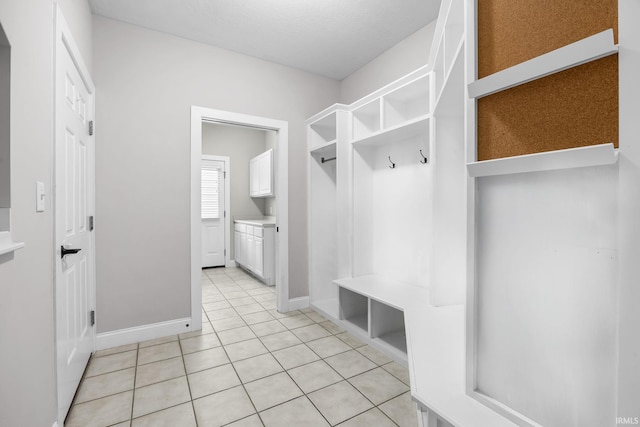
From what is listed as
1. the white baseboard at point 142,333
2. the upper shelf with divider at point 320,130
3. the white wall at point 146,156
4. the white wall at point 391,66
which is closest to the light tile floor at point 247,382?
the white baseboard at point 142,333

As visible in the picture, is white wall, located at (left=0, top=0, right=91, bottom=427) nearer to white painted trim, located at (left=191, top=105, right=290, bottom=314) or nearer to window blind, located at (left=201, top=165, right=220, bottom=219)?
white painted trim, located at (left=191, top=105, right=290, bottom=314)

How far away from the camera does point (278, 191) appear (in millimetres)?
3207

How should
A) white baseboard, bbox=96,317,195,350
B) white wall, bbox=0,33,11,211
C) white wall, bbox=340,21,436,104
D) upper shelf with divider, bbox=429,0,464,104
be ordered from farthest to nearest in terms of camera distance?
white wall, bbox=340,21,436,104 < white baseboard, bbox=96,317,195,350 < upper shelf with divider, bbox=429,0,464,104 < white wall, bbox=0,33,11,211

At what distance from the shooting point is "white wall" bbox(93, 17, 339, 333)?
2.42 m

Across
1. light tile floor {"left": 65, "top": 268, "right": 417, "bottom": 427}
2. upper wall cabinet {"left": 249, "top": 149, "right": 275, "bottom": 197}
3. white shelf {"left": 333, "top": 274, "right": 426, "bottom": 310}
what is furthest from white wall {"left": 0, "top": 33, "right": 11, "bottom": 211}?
upper wall cabinet {"left": 249, "top": 149, "right": 275, "bottom": 197}

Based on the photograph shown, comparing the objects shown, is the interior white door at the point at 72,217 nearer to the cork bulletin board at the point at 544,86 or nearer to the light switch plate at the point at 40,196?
the light switch plate at the point at 40,196

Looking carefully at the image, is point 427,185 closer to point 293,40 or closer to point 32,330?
point 293,40

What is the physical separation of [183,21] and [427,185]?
2498mm

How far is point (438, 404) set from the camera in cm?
88

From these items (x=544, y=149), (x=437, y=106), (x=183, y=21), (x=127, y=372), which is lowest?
(x=127, y=372)

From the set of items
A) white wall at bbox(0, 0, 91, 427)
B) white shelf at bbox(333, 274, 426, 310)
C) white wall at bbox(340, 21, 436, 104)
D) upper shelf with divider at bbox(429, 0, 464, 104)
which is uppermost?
white wall at bbox(340, 21, 436, 104)

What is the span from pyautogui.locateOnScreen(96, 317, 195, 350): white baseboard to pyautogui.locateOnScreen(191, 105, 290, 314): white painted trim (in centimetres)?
12

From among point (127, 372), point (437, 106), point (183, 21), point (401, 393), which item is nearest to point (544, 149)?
point (437, 106)

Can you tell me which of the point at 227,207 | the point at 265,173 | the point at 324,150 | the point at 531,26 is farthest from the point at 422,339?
the point at 227,207
